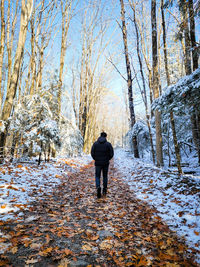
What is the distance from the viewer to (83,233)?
268 centimetres

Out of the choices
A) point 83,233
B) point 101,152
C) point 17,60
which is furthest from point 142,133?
point 83,233

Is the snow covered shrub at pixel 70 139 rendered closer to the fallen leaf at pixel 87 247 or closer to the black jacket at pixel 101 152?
the black jacket at pixel 101 152

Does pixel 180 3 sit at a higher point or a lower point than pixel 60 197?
higher

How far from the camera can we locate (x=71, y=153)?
50.9 feet

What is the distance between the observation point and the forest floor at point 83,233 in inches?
79.1

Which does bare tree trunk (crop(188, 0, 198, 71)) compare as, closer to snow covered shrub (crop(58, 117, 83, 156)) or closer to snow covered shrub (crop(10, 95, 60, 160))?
snow covered shrub (crop(10, 95, 60, 160))

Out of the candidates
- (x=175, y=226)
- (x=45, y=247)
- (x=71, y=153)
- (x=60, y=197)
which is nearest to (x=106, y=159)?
(x=60, y=197)

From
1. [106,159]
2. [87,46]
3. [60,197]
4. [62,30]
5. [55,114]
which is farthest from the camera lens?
[87,46]

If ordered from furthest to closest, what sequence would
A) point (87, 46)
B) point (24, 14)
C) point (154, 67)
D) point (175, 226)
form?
1. point (87, 46)
2. point (154, 67)
3. point (24, 14)
4. point (175, 226)

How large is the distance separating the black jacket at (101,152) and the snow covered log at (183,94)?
237 cm

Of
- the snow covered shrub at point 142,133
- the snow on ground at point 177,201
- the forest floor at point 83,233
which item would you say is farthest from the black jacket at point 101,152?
the snow covered shrub at point 142,133

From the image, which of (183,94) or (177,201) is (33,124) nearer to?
(183,94)

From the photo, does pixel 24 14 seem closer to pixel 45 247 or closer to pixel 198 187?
pixel 45 247

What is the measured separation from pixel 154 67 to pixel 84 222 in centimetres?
870
